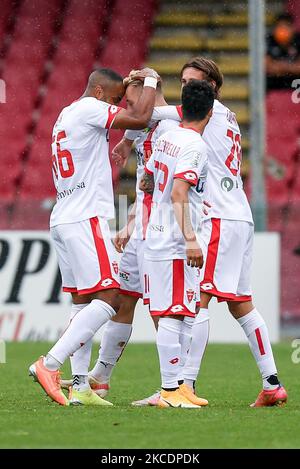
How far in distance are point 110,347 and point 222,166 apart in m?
1.29

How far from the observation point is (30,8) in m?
20.9

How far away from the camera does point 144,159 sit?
23.8ft

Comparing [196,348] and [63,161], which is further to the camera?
[196,348]

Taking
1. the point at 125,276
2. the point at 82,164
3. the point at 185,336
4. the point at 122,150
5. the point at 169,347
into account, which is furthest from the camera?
the point at 122,150

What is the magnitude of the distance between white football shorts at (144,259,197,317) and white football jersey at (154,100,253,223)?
66 centimetres

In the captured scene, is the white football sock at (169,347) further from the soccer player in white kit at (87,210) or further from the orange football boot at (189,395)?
the soccer player in white kit at (87,210)

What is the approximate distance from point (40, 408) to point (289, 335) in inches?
277

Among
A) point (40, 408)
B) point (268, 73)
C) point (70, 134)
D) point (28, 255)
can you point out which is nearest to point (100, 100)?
point (70, 134)

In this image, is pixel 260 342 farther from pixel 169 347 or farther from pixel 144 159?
pixel 144 159

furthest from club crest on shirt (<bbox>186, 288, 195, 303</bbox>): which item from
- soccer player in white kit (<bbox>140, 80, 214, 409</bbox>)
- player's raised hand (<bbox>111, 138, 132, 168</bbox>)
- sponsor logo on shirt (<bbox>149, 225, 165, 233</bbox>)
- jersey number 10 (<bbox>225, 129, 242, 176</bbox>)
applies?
player's raised hand (<bbox>111, 138, 132, 168</bbox>)

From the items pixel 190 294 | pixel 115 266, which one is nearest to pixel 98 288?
pixel 115 266

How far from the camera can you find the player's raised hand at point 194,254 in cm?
633

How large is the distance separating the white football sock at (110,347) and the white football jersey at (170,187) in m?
0.79
